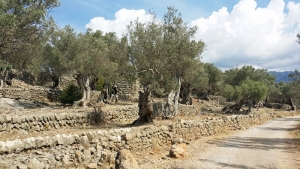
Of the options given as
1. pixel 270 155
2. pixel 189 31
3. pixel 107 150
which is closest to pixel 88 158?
pixel 107 150

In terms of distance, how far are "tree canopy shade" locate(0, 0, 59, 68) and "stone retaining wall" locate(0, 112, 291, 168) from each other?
18.1ft

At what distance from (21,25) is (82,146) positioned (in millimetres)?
7130

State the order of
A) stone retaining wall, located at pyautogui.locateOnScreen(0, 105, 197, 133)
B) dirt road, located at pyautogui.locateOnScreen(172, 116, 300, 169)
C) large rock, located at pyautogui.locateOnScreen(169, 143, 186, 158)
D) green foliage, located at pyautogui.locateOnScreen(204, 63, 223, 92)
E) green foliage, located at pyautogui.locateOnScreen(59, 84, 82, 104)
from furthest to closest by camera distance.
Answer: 1. green foliage, located at pyautogui.locateOnScreen(204, 63, 223, 92)
2. green foliage, located at pyautogui.locateOnScreen(59, 84, 82, 104)
3. stone retaining wall, located at pyautogui.locateOnScreen(0, 105, 197, 133)
4. large rock, located at pyautogui.locateOnScreen(169, 143, 186, 158)
5. dirt road, located at pyautogui.locateOnScreen(172, 116, 300, 169)

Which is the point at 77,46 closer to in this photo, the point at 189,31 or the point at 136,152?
the point at 189,31

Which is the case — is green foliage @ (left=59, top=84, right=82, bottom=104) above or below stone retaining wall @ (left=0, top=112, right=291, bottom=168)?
above

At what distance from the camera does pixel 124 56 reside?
19203mm

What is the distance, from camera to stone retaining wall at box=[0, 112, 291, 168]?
7.81m

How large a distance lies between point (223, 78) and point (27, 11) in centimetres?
4597

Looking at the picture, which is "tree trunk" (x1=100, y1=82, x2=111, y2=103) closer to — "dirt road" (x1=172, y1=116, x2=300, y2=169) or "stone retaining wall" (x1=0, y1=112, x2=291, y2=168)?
"stone retaining wall" (x1=0, y1=112, x2=291, y2=168)

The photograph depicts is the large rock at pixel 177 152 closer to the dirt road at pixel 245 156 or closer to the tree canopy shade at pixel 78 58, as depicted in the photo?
the dirt road at pixel 245 156

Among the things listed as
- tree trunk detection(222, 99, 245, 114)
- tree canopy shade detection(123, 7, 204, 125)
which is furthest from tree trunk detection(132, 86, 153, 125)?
tree trunk detection(222, 99, 245, 114)

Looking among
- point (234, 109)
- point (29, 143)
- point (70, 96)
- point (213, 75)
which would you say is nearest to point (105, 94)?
point (70, 96)

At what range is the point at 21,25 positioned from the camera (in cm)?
1259

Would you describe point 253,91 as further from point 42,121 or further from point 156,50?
point 42,121
